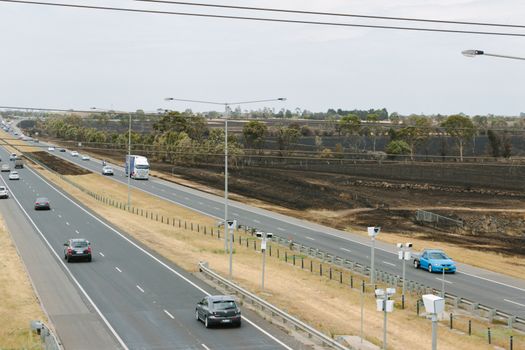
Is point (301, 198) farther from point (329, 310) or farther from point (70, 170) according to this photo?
point (329, 310)

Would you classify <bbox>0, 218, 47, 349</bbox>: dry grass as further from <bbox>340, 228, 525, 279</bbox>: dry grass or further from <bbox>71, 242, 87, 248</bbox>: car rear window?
<bbox>340, 228, 525, 279</bbox>: dry grass

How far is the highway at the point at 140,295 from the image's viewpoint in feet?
93.8

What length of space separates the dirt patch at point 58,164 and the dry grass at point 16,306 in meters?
85.3

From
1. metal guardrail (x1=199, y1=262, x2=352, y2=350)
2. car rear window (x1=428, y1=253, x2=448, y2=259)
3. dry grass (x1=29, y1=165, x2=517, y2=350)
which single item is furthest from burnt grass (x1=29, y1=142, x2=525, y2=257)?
metal guardrail (x1=199, y1=262, x2=352, y2=350)

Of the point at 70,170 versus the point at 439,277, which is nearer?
the point at 439,277

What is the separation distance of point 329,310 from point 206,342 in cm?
913

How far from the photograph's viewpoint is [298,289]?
137ft

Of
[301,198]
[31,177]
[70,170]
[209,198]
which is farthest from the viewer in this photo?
[70,170]

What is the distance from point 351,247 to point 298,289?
73.0 feet

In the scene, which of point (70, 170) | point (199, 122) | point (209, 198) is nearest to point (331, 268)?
point (209, 198)

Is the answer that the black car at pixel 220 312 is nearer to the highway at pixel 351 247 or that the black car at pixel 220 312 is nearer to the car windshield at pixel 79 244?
the highway at pixel 351 247

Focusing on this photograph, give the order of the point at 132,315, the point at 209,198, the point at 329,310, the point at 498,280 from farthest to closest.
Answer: the point at 209,198 → the point at 498,280 → the point at 329,310 → the point at 132,315

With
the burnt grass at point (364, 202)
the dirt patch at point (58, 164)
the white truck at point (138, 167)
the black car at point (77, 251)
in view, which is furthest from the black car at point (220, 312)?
the dirt patch at point (58, 164)

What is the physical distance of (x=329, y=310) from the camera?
35.8 m
